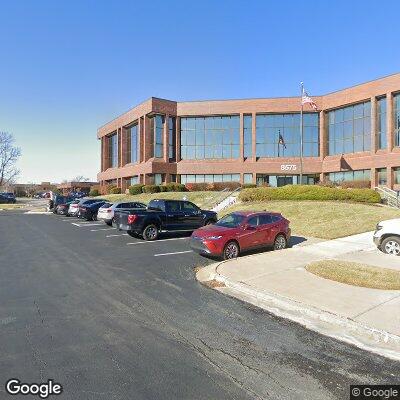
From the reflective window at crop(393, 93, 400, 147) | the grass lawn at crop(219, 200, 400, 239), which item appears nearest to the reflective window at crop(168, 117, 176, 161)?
the grass lawn at crop(219, 200, 400, 239)

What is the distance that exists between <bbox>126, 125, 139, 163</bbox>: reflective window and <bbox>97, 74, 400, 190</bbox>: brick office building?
7.80 ft

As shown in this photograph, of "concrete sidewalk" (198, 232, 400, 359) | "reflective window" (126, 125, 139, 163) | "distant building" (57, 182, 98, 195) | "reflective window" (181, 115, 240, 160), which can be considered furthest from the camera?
"distant building" (57, 182, 98, 195)

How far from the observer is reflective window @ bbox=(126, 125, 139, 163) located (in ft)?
177

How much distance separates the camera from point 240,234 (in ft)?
38.0

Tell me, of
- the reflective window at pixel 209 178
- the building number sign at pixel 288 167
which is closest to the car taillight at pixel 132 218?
the reflective window at pixel 209 178

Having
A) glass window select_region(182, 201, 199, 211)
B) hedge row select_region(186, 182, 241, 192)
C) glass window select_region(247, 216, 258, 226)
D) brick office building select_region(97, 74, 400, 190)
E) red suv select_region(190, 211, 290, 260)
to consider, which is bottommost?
red suv select_region(190, 211, 290, 260)

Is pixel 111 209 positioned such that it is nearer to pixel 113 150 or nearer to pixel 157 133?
pixel 157 133

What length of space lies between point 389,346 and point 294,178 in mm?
43681

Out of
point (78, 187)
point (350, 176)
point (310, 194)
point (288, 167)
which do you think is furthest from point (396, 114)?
point (78, 187)

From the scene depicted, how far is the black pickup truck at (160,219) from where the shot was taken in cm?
1524

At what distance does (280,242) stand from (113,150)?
55.5 meters

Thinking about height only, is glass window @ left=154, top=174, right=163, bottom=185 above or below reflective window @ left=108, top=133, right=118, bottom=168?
below

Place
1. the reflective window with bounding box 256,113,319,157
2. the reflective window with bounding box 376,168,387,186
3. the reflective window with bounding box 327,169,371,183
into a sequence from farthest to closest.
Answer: the reflective window with bounding box 256,113,319,157
the reflective window with bounding box 327,169,371,183
the reflective window with bounding box 376,168,387,186

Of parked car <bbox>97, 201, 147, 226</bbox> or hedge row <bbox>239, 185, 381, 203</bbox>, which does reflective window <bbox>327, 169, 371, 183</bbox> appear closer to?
hedge row <bbox>239, 185, 381, 203</bbox>
